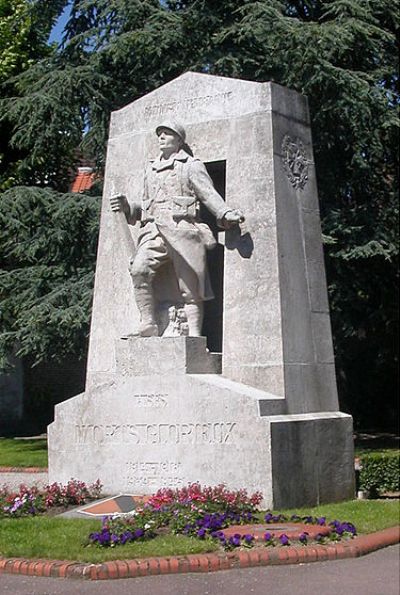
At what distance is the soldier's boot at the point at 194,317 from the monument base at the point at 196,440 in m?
0.45

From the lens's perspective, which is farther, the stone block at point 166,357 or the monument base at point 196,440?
the stone block at point 166,357

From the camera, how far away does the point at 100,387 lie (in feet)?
42.2

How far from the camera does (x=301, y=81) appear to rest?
19.2 m

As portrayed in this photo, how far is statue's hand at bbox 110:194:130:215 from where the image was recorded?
13.4m

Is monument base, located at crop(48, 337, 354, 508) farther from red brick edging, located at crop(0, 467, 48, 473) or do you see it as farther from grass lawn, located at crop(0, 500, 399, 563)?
red brick edging, located at crop(0, 467, 48, 473)

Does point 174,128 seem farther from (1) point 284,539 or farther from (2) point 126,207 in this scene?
(1) point 284,539

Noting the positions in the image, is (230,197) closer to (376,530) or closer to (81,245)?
(376,530)

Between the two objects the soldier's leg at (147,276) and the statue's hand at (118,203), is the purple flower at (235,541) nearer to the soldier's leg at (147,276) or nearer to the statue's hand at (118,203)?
the soldier's leg at (147,276)

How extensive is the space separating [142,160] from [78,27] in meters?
8.92

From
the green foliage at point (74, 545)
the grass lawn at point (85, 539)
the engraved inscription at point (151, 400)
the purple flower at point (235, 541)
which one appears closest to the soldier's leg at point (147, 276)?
the engraved inscription at point (151, 400)

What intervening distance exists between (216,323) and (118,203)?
1.88 m

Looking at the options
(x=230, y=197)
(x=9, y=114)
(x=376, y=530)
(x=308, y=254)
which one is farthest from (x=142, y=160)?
(x=9, y=114)

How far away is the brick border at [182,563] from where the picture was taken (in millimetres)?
8648

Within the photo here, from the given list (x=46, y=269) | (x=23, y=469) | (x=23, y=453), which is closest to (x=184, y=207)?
(x=23, y=469)
